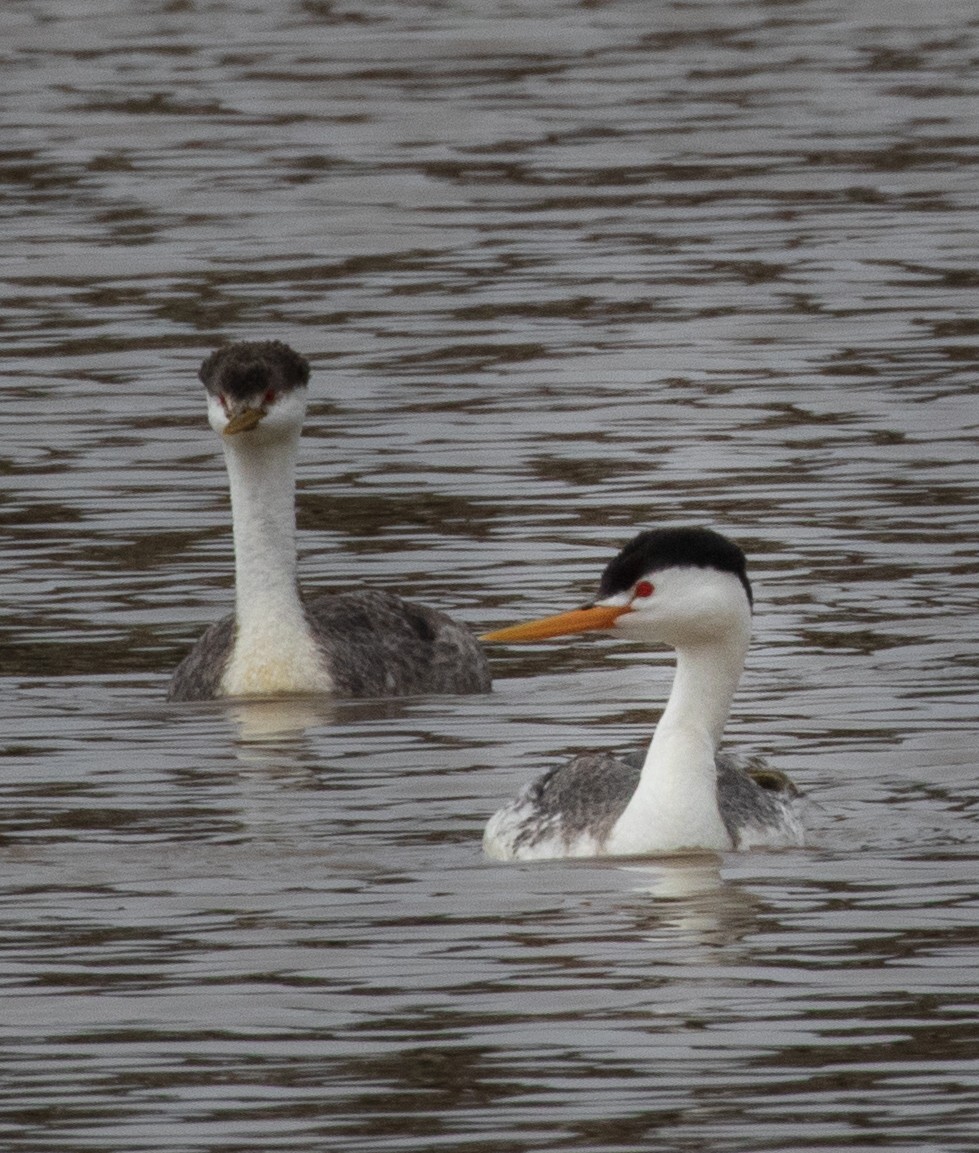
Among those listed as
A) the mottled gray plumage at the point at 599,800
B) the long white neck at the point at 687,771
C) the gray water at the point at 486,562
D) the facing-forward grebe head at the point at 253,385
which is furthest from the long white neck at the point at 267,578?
the long white neck at the point at 687,771

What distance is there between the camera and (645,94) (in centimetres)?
3484

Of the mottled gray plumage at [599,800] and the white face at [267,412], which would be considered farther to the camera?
the white face at [267,412]

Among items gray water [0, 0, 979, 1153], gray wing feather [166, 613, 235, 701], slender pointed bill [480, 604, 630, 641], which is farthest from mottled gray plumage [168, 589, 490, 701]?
slender pointed bill [480, 604, 630, 641]

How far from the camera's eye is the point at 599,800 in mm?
12430

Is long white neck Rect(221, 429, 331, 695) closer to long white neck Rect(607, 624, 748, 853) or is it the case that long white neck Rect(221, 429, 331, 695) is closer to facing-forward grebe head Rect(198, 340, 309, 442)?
facing-forward grebe head Rect(198, 340, 309, 442)

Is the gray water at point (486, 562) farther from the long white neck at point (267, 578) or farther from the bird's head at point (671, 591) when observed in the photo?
the bird's head at point (671, 591)

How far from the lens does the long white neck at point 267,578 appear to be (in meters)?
15.7

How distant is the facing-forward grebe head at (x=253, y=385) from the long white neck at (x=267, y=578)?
6.5 inches

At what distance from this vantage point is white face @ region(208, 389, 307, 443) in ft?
51.0

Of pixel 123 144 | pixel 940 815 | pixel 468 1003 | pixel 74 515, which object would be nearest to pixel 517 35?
pixel 123 144

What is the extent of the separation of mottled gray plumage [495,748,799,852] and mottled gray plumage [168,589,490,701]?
2.79 metres

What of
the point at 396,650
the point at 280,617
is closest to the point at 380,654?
the point at 396,650

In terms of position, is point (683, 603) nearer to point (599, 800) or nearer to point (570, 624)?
point (570, 624)

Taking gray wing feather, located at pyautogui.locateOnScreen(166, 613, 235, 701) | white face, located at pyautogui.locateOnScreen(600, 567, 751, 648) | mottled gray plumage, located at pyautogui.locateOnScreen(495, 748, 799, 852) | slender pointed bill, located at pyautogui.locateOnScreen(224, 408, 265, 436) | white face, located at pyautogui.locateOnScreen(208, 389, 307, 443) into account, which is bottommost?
mottled gray plumage, located at pyautogui.locateOnScreen(495, 748, 799, 852)
